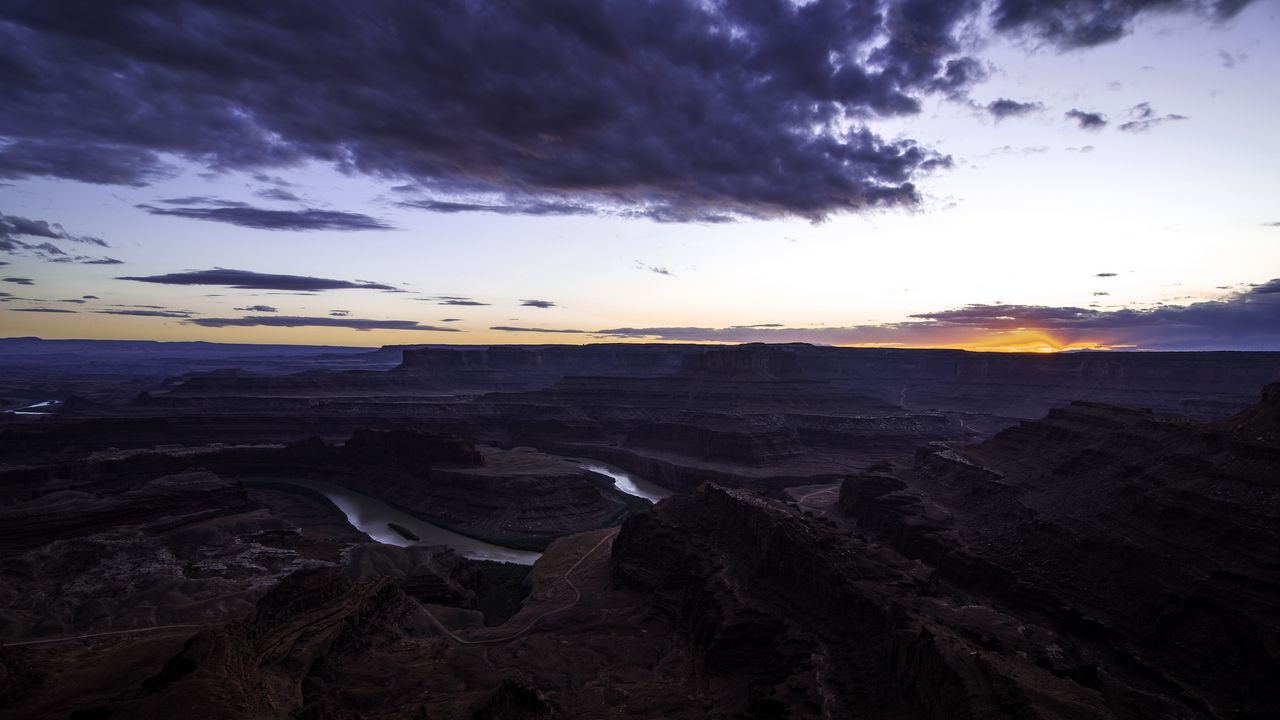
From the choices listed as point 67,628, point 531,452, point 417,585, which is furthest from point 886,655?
point 531,452

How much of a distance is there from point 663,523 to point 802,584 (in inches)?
618

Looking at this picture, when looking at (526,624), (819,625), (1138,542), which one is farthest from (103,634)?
(1138,542)

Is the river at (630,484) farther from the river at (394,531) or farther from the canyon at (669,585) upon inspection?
the river at (394,531)

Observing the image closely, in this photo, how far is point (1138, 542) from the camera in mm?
39031

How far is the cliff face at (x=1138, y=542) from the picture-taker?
3041 centimetres

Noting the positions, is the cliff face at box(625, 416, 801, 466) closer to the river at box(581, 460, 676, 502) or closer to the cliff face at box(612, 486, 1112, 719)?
the river at box(581, 460, 676, 502)

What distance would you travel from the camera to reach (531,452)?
103 meters

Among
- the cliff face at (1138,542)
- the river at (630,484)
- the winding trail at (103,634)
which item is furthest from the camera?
the river at (630,484)

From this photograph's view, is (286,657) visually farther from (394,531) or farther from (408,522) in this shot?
(408,522)

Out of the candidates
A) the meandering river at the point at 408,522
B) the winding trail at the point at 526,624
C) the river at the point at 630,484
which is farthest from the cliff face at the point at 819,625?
the river at the point at 630,484

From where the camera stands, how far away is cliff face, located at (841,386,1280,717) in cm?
3041

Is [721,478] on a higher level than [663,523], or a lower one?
lower

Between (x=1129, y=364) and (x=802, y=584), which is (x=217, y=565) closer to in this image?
(x=802, y=584)

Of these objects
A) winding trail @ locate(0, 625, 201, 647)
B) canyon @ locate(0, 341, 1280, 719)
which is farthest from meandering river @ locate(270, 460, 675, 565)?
winding trail @ locate(0, 625, 201, 647)
